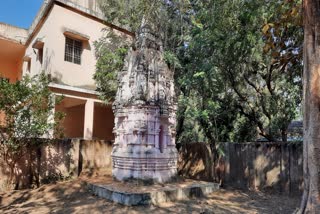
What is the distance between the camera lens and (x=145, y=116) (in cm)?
850

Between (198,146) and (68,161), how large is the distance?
4.80 m

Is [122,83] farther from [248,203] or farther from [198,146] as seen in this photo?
[248,203]

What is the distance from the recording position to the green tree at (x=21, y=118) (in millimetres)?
7887

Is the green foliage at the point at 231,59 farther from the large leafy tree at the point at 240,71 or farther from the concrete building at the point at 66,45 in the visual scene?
the concrete building at the point at 66,45

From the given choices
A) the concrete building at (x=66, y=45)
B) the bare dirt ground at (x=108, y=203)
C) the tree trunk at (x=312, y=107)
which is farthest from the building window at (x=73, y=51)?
the tree trunk at (x=312, y=107)

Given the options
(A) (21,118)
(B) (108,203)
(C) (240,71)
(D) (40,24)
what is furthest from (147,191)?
(D) (40,24)

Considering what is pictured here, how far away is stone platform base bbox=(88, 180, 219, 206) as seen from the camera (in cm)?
681

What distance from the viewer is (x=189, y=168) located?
10930mm

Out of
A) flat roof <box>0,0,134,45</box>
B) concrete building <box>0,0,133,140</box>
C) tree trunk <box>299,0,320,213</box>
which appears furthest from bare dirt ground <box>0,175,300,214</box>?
flat roof <box>0,0,134,45</box>

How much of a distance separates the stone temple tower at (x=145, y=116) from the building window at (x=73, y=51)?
506cm

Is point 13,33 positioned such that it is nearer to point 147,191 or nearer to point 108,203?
point 108,203

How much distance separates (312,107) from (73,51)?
11395 mm

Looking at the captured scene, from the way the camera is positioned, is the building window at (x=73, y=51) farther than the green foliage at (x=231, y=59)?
Yes

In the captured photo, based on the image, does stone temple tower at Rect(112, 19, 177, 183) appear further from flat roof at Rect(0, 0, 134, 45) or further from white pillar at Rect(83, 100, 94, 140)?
flat roof at Rect(0, 0, 134, 45)
